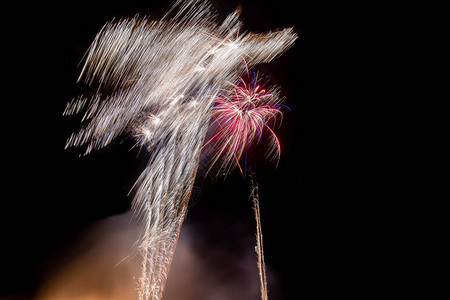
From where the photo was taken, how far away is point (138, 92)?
3539 millimetres

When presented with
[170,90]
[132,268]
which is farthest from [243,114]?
[132,268]

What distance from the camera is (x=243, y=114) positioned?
4.26m

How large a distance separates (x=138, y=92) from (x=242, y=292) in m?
→ 6.16

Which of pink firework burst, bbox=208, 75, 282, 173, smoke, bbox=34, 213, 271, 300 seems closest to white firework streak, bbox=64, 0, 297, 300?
pink firework burst, bbox=208, 75, 282, 173

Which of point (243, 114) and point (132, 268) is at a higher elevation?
point (243, 114)

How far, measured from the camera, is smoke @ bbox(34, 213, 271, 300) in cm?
646

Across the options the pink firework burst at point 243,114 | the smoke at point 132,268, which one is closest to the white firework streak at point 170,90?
the pink firework burst at point 243,114

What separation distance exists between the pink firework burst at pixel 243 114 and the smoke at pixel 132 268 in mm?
3525

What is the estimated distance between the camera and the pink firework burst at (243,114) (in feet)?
13.4

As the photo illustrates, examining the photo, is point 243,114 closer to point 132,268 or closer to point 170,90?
point 170,90

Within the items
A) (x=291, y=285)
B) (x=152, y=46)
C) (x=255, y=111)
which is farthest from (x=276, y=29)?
(x=291, y=285)

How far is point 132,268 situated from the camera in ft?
23.1

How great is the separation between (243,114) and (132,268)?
598 cm

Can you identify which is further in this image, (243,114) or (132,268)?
(132,268)
